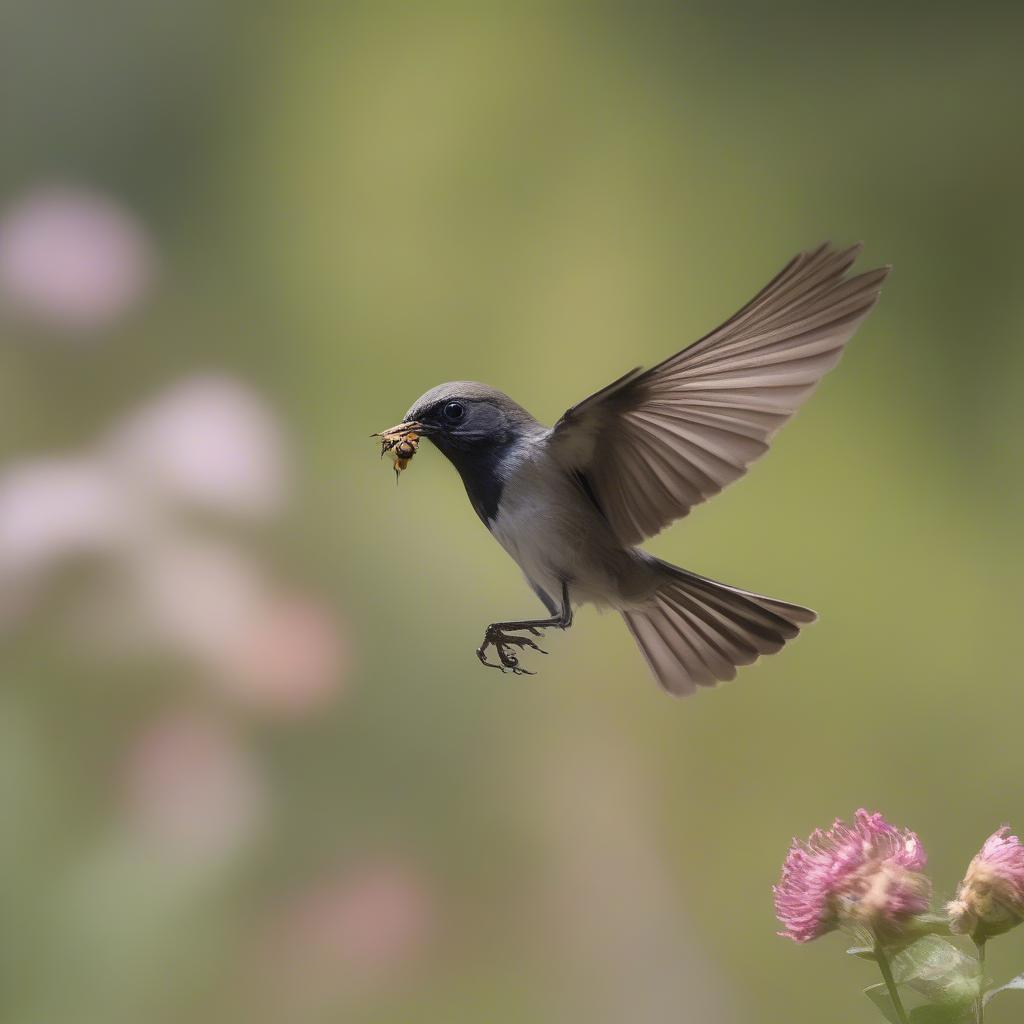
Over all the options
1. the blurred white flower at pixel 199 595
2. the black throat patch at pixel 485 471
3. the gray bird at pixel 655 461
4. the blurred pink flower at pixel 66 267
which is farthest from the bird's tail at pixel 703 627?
the blurred pink flower at pixel 66 267

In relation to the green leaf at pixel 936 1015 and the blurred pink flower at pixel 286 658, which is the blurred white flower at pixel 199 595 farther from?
the green leaf at pixel 936 1015

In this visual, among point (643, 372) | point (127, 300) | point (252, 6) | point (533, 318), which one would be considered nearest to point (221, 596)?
point (127, 300)

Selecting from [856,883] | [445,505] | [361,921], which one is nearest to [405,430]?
[856,883]

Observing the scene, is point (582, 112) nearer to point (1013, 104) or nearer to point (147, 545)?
point (1013, 104)

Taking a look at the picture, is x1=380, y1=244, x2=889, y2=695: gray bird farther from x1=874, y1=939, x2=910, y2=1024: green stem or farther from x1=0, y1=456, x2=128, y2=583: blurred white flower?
x1=0, y1=456, x2=128, y2=583: blurred white flower

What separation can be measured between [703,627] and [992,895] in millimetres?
251

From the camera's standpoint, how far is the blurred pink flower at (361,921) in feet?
4.25

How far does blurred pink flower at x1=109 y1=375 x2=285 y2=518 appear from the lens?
1367 mm

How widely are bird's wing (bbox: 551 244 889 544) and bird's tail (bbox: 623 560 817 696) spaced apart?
76mm

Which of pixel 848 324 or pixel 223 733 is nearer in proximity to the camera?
pixel 848 324

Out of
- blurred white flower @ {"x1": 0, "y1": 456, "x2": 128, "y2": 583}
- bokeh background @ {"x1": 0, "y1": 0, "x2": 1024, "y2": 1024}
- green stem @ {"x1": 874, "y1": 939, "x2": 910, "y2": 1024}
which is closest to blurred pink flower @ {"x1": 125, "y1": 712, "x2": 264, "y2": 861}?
bokeh background @ {"x1": 0, "y1": 0, "x2": 1024, "y2": 1024}

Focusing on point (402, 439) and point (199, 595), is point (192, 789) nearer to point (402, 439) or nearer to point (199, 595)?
point (199, 595)

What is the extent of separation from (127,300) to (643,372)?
0.93 metres

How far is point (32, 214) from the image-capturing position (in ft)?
4.60
